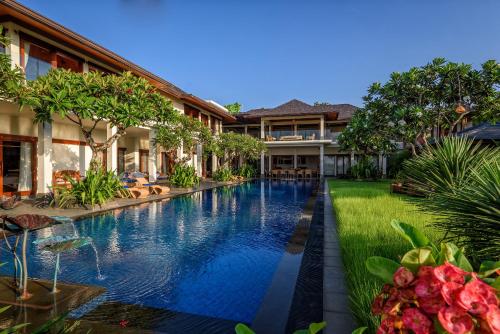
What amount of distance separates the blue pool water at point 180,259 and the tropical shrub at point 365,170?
15.2 metres

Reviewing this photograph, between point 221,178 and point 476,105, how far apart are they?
635 inches

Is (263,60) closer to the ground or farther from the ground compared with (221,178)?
farther from the ground

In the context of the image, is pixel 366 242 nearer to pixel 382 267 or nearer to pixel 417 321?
pixel 382 267

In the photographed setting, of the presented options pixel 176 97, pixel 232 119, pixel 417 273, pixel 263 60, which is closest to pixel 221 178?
pixel 176 97

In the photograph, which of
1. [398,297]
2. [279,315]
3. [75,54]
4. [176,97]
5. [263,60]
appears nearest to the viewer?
[398,297]

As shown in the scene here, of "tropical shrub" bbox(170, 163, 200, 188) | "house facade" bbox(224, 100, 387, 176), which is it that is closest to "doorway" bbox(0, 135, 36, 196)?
"tropical shrub" bbox(170, 163, 200, 188)

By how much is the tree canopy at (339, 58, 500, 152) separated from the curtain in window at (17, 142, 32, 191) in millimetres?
17666

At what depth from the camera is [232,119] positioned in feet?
101

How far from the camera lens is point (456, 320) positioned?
914mm

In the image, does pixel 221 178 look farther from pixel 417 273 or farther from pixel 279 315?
pixel 417 273

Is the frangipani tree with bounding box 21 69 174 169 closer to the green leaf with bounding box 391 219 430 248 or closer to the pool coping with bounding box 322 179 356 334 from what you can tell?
the pool coping with bounding box 322 179 356 334

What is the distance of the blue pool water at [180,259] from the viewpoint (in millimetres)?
4035

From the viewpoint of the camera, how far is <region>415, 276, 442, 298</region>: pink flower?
0.99 metres

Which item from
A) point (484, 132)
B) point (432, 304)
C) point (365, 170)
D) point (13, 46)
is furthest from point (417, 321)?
point (365, 170)
